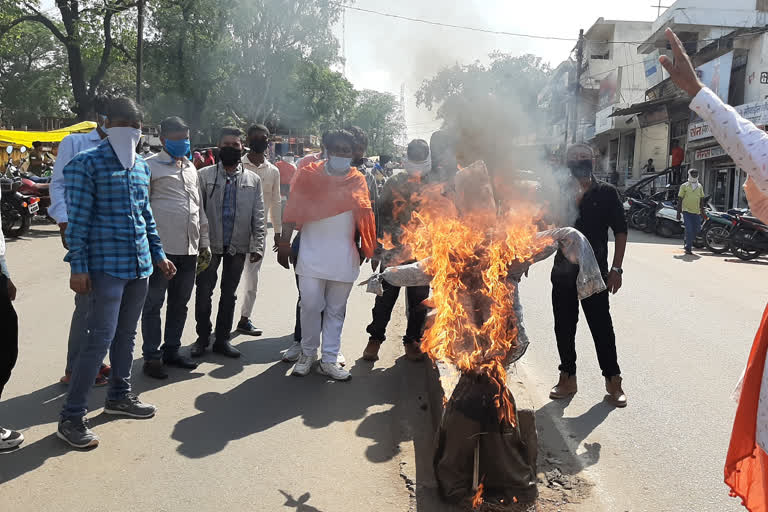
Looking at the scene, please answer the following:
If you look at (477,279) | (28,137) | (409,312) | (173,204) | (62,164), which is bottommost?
(409,312)

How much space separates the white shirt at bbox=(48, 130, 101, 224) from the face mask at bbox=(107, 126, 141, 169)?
639 mm

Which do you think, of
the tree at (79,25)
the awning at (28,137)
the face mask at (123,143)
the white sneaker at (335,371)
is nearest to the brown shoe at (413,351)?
the white sneaker at (335,371)

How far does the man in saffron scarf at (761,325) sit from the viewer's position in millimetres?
2139

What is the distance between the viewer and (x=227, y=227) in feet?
19.1

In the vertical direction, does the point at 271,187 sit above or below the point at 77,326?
above

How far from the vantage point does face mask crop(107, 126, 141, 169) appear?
12.8 ft

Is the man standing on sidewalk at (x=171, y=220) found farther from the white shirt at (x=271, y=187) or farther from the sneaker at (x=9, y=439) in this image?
the white shirt at (x=271, y=187)

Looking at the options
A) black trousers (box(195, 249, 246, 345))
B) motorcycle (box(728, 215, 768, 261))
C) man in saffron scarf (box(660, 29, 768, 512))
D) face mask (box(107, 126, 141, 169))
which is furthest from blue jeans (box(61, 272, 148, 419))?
motorcycle (box(728, 215, 768, 261))

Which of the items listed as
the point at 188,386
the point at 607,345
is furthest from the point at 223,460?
the point at 607,345

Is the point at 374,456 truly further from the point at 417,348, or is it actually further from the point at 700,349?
the point at 700,349

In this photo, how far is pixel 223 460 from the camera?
12.4 ft

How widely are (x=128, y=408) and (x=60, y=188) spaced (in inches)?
64.2

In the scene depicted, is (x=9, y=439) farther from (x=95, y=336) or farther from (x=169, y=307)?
(x=169, y=307)

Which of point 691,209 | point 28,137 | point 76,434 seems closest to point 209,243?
point 76,434
